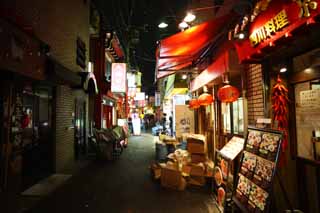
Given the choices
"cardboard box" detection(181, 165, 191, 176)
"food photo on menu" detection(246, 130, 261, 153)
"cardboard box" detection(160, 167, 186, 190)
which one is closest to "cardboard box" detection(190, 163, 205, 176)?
"cardboard box" detection(181, 165, 191, 176)

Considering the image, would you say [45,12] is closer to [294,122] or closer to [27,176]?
[27,176]

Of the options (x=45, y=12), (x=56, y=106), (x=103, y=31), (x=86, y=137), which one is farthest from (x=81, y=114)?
(x=103, y=31)

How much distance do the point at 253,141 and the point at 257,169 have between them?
554 mm

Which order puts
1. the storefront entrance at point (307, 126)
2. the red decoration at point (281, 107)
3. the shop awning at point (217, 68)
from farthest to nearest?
1. the shop awning at point (217, 68)
2. the red decoration at point (281, 107)
3. the storefront entrance at point (307, 126)

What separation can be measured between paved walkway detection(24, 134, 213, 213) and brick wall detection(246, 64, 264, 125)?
100 inches

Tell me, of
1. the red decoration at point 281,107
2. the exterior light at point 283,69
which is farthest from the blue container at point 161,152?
the exterior light at point 283,69

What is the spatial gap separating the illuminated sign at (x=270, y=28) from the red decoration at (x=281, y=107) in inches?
41.7

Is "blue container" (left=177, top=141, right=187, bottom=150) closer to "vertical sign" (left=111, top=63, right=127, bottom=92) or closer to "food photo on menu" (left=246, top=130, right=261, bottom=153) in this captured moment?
"food photo on menu" (left=246, top=130, right=261, bottom=153)

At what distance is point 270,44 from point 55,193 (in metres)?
6.79

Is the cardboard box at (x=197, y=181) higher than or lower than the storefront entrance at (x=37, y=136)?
lower

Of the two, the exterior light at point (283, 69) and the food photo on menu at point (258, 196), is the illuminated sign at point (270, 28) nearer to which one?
the exterior light at point (283, 69)

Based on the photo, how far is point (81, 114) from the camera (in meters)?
12.2

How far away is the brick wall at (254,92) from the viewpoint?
486 centimetres

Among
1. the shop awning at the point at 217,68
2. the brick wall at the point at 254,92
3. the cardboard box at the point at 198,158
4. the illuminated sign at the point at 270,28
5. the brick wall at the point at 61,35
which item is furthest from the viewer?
the cardboard box at the point at 198,158
